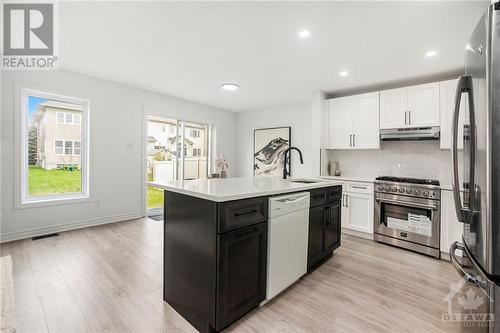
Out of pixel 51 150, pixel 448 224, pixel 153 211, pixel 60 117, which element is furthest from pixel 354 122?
pixel 51 150

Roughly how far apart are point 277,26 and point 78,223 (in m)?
4.12

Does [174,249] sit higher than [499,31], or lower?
lower

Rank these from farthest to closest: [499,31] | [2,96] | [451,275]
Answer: [2,96] < [451,275] < [499,31]

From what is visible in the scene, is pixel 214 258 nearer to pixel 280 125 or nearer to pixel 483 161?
pixel 483 161

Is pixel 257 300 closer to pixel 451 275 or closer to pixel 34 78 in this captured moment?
pixel 451 275

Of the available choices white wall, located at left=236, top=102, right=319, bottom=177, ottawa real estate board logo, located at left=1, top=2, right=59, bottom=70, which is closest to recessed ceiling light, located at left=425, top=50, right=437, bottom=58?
white wall, located at left=236, top=102, right=319, bottom=177

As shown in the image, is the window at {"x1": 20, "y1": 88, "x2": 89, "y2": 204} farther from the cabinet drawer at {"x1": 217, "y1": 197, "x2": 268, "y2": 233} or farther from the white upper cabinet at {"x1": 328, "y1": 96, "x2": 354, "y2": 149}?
the white upper cabinet at {"x1": 328, "y1": 96, "x2": 354, "y2": 149}

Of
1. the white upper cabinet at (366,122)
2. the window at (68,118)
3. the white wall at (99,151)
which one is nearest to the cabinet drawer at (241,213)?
the white upper cabinet at (366,122)

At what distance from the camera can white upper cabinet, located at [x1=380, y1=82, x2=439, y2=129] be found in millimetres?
3207

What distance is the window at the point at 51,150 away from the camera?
3.33 metres

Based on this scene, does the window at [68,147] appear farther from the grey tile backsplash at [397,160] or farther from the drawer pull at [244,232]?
the grey tile backsplash at [397,160]

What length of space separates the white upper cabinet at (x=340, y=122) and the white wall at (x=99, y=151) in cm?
326

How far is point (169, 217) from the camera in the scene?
1.84 meters

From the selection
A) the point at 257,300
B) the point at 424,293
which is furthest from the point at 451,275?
the point at 257,300
